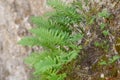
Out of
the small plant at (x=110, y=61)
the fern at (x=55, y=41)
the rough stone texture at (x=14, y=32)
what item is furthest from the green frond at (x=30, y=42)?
the small plant at (x=110, y=61)

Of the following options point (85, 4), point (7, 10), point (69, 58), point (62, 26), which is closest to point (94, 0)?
point (85, 4)

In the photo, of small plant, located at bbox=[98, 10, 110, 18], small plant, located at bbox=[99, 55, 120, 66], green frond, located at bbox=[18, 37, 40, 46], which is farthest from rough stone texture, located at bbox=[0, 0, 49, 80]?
small plant, located at bbox=[99, 55, 120, 66]

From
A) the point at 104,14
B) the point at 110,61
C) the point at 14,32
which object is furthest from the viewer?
the point at 14,32

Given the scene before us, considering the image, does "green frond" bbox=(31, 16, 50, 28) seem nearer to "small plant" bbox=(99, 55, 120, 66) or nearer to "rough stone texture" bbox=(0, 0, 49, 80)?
"rough stone texture" bbox=(0, 0, 49, 80)

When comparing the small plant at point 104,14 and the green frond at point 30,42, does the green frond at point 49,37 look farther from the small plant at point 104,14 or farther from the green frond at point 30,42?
the small plant at point 104,14

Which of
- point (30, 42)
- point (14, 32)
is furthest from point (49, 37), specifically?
point (14, 32)

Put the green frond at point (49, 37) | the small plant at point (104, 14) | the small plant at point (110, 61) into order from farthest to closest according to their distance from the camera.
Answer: the small plant at point (104, 14), the green frond at point (49, 37), the small plant at point (110, 61)

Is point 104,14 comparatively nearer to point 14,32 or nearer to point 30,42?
point 30,42

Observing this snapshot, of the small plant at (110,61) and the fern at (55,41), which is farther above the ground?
the fern at (55,41)
